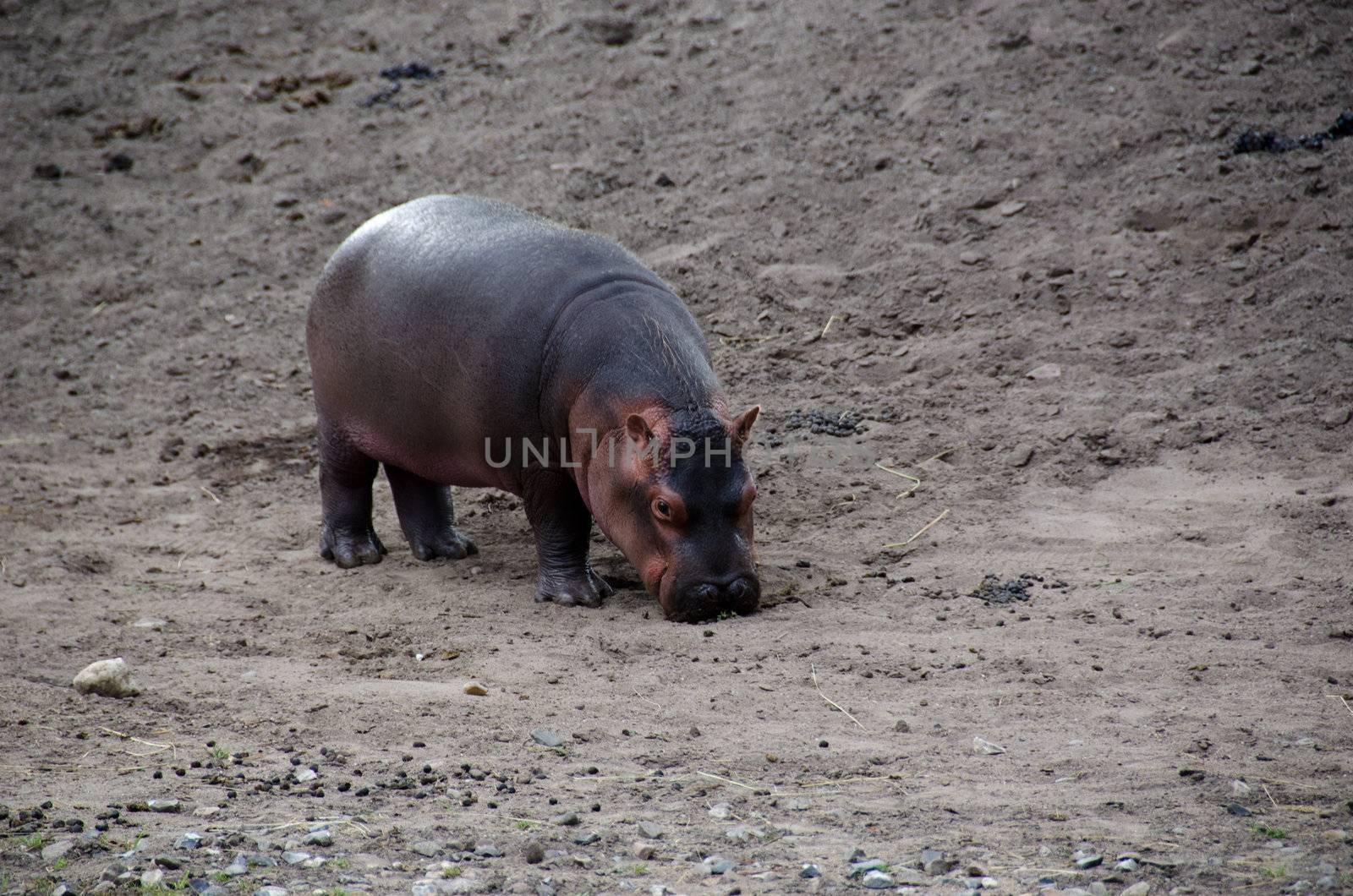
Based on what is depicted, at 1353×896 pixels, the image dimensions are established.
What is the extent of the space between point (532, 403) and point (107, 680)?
1.92 metres

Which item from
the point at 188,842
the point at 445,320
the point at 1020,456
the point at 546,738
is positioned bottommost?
the point at 1020,456

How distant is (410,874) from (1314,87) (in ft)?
24.4

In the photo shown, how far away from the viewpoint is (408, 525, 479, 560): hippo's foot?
21.5 ft

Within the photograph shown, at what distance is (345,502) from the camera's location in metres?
6.58

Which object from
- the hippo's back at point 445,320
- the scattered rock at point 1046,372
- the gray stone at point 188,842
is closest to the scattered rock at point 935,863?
the gray stone at point 188,842

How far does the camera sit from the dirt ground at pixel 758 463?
141 inches

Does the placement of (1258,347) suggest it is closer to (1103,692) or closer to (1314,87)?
(1314,87)

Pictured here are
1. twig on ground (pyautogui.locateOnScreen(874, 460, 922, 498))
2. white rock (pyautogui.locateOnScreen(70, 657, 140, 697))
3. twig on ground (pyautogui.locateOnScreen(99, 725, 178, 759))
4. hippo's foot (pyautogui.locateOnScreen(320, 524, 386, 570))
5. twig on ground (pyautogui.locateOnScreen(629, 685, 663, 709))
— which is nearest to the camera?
twig on ground (pyautogui.locateOnScreen(99, 725, 178, 759))

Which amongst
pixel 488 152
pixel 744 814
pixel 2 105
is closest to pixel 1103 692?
pixel 744 814

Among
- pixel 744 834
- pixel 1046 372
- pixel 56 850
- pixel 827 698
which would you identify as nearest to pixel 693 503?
pixel 827 698

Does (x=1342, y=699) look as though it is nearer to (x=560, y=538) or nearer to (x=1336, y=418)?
(x=1336, y=418)

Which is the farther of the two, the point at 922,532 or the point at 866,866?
the point at 922,532

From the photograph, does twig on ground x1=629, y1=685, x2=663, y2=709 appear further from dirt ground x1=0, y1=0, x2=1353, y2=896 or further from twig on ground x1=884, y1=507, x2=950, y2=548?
twig on ground x1=884, y1=507, x2=950, y2=548

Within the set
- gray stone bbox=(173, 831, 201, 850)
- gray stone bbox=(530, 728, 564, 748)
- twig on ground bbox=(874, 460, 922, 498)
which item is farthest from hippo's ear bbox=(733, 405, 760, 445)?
gray stone bbox=(173, 831, 201, 850)
